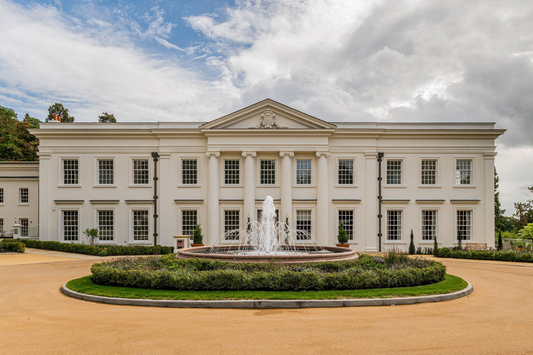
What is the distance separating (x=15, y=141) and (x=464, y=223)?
52720 mm

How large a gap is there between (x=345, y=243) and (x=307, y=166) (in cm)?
665

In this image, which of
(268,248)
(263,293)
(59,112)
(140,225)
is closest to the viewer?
(263,293)

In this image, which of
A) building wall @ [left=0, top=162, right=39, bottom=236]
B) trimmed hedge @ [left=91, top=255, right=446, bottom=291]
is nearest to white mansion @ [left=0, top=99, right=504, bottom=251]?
building wall @ [left=0, top=162, right=39, bottom=236]

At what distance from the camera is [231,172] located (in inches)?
1139

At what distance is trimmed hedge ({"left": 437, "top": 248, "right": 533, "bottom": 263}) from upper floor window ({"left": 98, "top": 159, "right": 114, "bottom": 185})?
25.4 metres

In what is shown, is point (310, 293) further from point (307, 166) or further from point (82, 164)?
point (82, 164)

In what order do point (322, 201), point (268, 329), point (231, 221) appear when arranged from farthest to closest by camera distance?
point (231, 221) → point (322, 201) → point (268, 329)

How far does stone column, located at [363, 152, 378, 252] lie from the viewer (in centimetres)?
2848

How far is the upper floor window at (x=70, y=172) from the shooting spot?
96.1 ft

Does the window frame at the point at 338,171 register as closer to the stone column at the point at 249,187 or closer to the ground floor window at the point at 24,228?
the stone column at the point at 249,187

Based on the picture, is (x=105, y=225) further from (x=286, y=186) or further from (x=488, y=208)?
(x=488, y=208)

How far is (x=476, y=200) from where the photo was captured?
1131 inches

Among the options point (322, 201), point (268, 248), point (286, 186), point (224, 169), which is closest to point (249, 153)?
point (224, 169)

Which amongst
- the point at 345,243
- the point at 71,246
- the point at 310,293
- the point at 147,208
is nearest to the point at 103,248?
the point at 71,246
